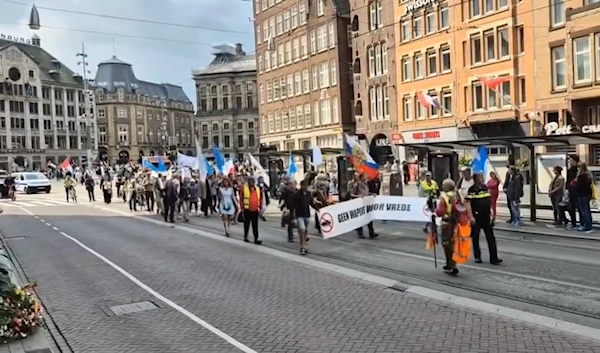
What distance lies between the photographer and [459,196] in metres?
11.0

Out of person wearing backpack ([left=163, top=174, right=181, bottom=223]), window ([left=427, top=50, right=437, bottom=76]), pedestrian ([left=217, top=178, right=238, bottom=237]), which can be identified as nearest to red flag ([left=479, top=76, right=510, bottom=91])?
window ([left=427, top=50, right=437, bottom=76])

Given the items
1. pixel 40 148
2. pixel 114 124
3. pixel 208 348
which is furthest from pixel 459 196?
pixel 114 124

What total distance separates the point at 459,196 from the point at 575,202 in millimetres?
6913

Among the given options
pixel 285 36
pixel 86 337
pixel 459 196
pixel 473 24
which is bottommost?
pixel 86 337

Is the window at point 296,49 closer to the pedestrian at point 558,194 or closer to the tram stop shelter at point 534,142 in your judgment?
the tram stop shelter at point 534,142

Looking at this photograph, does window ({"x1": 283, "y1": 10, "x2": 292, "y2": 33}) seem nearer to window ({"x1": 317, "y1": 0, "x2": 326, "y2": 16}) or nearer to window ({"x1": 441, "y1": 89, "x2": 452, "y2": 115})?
window ({"x1": 317, "y1": 0, "x2": 326, "y2": 16})

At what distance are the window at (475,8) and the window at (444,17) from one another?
6.80 feet

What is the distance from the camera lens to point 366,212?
52.2 feet

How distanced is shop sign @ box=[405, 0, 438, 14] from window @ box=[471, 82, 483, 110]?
6.77m

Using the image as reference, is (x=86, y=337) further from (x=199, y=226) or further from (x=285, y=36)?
(x=285, y=36)

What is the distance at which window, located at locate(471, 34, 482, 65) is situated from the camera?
3788 cm

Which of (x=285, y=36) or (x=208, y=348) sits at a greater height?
(x=285, y=36)

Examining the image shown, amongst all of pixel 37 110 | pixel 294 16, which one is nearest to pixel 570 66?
→ pixel 294 16

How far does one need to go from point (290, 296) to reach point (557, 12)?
27559 mm
